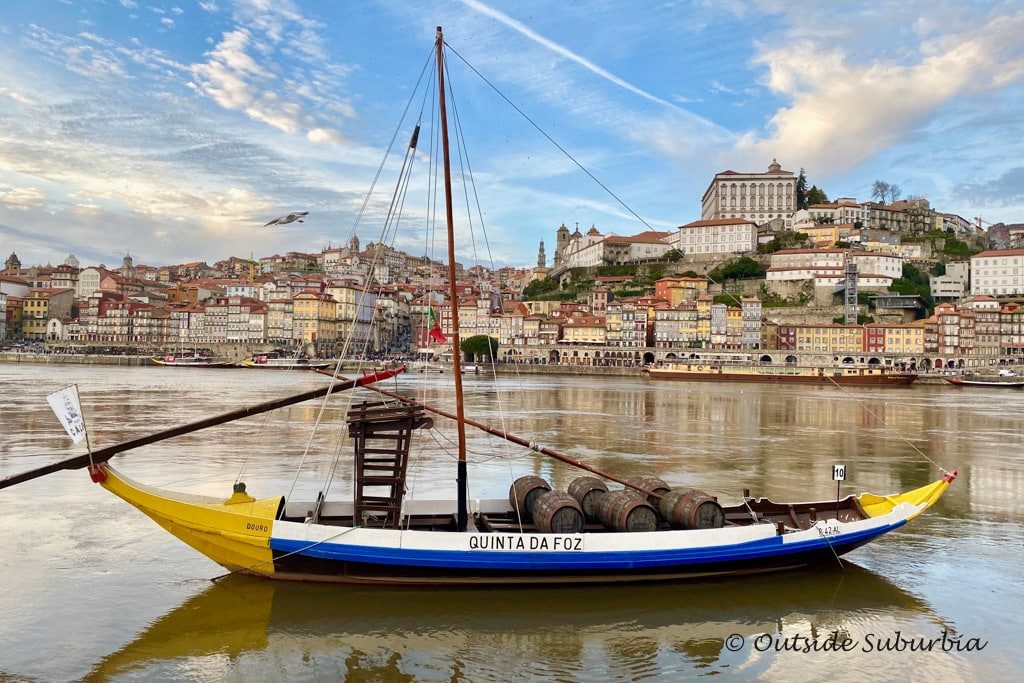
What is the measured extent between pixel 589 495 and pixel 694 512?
1400 mm

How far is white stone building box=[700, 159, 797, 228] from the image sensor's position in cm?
12875

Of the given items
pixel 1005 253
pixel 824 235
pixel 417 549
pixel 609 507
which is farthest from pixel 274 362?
pixel 1005 253

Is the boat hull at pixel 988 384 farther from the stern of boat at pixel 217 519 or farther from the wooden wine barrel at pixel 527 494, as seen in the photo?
the stern of boat at pixel 217 519

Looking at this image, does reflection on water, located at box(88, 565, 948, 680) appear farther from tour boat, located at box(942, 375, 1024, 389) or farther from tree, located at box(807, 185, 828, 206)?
tree, located at box(807, 185, 828, 206)

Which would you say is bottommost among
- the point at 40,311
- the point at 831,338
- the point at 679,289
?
the point at 831,338

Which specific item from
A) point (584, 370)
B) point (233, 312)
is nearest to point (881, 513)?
point (584, 370)

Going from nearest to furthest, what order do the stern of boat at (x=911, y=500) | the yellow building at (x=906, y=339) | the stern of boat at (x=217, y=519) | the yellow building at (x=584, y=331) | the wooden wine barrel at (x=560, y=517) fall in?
the stern of boat at (x=217, y=519) < the wooden wine barrel at (x=560, y=517) < the stern of boat at (x=911, y=500) < the yellow building at (x=906, y=339) < the yellow building at (x=584, y=331)

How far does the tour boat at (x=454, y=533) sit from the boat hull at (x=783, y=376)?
241ft

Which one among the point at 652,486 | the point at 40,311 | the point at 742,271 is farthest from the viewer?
the point at 40,311

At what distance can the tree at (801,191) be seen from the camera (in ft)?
449

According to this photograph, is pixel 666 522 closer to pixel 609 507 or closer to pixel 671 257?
pixel 609 507

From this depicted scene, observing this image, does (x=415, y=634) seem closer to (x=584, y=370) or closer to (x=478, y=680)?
(x=478, y=680)

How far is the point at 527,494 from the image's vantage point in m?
10.1

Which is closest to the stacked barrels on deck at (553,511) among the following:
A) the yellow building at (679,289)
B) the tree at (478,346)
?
the yellow building at (679,289)
